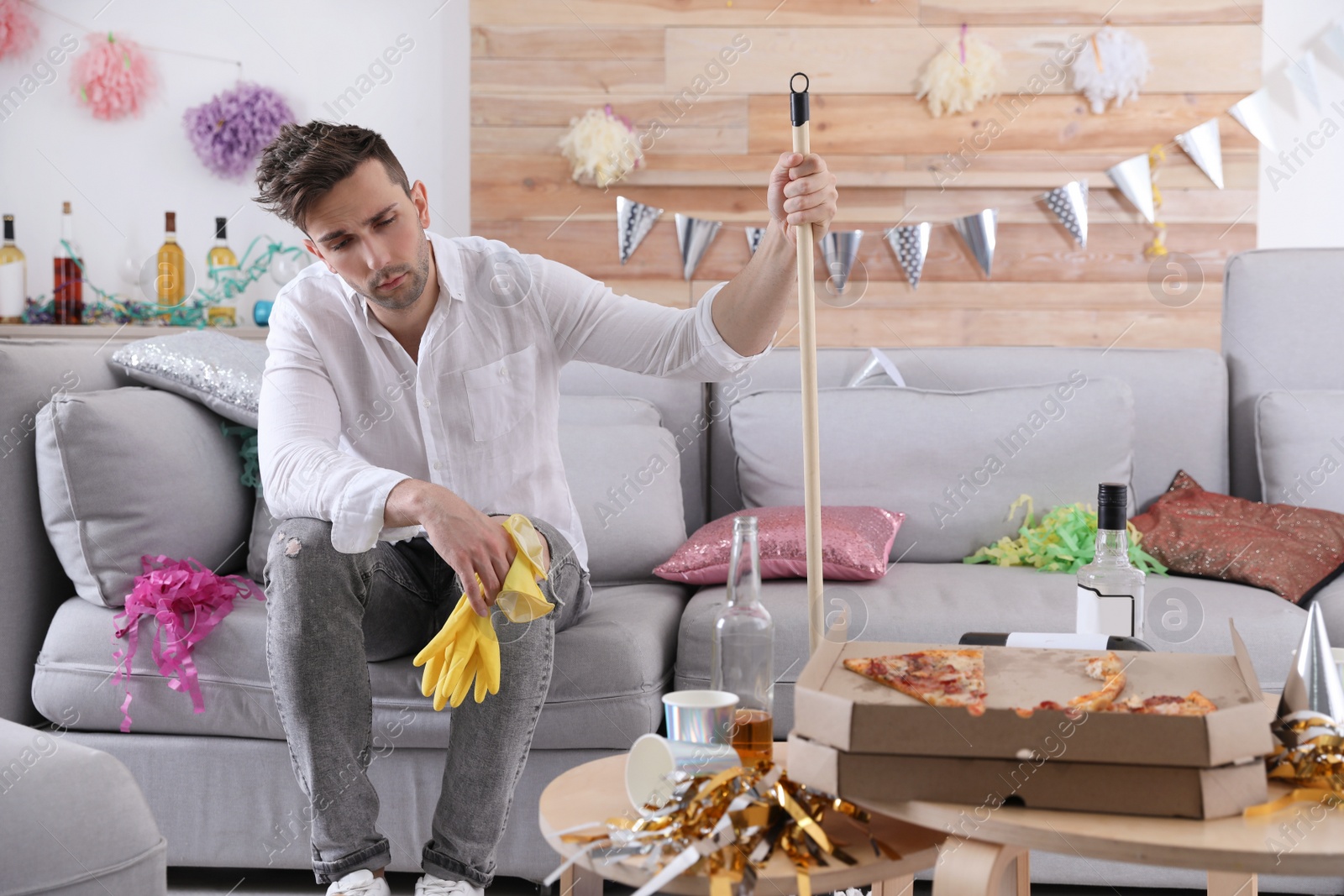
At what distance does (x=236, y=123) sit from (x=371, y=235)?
199 centimetres

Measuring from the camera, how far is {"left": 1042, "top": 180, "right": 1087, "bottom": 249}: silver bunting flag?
3008mm

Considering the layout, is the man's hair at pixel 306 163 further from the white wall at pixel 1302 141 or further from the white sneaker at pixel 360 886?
the white wall at pixel 1302 141

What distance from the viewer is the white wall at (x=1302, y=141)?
301cm

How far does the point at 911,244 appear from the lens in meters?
3.06

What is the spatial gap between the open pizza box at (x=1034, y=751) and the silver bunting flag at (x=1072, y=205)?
2.43 meters

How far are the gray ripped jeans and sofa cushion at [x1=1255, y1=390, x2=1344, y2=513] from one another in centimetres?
146

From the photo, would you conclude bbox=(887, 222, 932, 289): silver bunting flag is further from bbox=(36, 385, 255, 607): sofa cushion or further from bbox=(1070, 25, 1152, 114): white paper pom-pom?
bbox=(36, 385, 255, 607): sofa cushion

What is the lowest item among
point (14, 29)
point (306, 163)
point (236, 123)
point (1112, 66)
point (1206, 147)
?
point (306, 163)

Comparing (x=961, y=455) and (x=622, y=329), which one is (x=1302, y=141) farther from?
(x=622, y=329)

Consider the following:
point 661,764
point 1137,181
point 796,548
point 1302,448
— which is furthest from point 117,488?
point 1137,181

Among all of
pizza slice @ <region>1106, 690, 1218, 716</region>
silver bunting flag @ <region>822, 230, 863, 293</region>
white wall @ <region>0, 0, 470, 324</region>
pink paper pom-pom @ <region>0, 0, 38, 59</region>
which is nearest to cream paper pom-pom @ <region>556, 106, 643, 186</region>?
white wall @ <region>0, 0, 470, 324</region>

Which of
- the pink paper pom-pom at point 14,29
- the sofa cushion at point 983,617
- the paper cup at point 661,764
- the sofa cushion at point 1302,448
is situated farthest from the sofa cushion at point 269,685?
the pink paper pom-pom at point 14,29

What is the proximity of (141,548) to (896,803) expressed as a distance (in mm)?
1366

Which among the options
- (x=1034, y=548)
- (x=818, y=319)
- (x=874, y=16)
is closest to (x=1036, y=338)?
(x=818, y=319)
